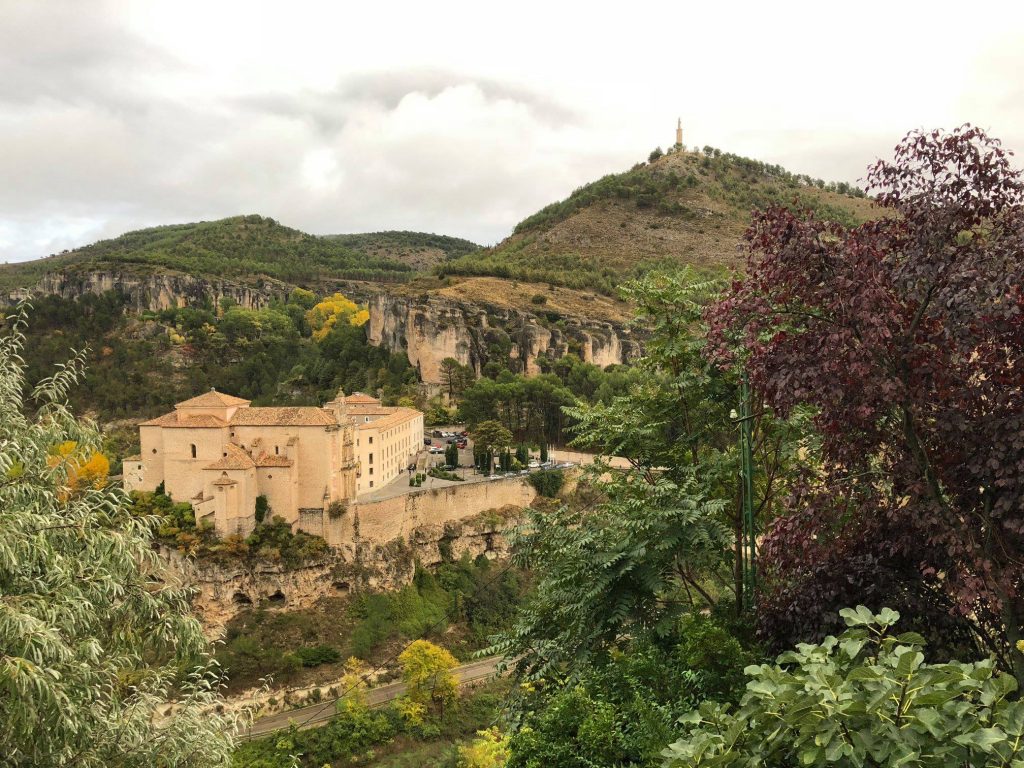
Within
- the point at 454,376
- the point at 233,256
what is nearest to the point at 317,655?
the point at 454,376

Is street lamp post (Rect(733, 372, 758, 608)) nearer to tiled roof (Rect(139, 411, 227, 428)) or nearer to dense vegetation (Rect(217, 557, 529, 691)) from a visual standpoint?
dense vegetation (Rect(217, 557, 529, 691))

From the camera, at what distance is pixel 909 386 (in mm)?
4176

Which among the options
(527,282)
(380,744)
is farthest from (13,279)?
(380,744)

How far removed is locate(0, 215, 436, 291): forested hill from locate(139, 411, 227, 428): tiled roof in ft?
211

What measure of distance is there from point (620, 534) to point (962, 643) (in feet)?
8.03

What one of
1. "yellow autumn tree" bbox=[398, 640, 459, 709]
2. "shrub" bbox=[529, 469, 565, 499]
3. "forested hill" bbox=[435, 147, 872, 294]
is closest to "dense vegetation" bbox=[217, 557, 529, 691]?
"yellow autumn tree" bbox=[398, 640, 459, 709]

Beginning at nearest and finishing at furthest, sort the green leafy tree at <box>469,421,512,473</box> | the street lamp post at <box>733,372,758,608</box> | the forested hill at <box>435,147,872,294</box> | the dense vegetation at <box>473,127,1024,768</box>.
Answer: the dense vegetation at <box>473,127,1024,768</box> → the street lamp post at <box>733,372,758,608</box> → the green leafy tree at <box>469,421,512,473</box> → the forested hill at <box>435,147,872,294</box>

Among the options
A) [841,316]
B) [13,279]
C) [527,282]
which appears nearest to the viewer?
[841,316]

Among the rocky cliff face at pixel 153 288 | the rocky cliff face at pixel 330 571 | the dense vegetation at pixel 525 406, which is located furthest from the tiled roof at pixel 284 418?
the rocky cliff face at pixel 153 288

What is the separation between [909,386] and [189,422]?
25.9 metres

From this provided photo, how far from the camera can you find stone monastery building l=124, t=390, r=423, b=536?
25297 millimetres

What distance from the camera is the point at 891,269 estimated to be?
4.32 metres

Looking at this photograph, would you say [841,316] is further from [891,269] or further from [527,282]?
[527,282]

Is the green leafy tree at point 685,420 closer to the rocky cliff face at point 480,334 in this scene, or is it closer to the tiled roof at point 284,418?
the tiled roof at point 284,418
